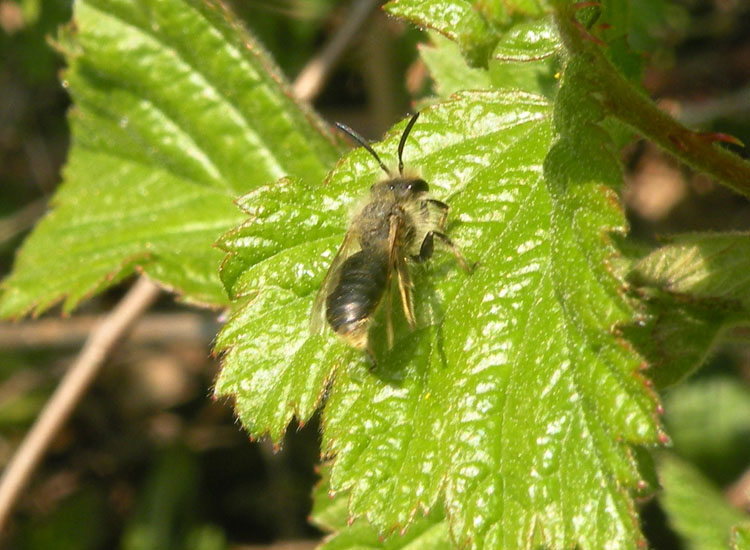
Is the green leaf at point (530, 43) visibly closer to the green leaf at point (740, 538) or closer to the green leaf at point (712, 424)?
the green leaf at point (740, 538)

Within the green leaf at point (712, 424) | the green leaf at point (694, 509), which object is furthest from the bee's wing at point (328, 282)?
the green leaf at point (712, 424)

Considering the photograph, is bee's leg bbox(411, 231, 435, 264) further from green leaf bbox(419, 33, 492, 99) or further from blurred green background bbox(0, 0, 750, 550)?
blurred green background bbox(0, 0, 750, 550)

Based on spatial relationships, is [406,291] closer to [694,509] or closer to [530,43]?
[530,43]

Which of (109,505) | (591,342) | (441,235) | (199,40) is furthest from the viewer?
(109,505)

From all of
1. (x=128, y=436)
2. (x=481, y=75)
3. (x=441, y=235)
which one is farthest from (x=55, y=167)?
(x=441, y=235)

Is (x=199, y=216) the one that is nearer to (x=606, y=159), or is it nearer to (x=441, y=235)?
(x=441, y=235)
